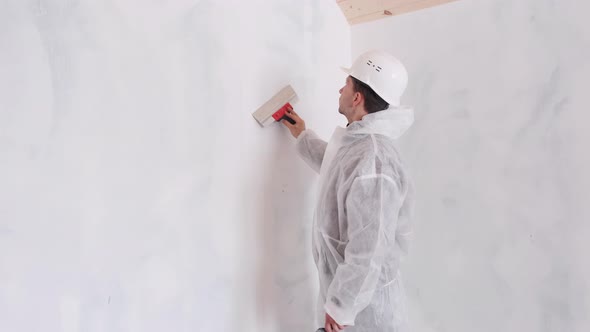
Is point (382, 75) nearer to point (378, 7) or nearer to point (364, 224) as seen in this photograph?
point (364, 224)

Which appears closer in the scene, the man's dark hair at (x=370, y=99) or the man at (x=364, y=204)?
the man at (x=364, y=204)

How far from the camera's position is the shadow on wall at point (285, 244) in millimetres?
1123

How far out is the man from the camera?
38.6 inches

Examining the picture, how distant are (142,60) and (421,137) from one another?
53.6 inches

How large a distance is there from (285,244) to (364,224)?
354 millimetres

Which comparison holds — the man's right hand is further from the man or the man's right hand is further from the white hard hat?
the white hard hat

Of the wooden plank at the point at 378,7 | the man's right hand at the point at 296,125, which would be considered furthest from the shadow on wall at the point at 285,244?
the wooden plank at the point at 378,7

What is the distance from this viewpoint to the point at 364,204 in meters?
0.99

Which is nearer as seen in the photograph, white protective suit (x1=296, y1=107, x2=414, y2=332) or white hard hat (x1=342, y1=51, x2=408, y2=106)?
white protective suit (x1=296, y1=107, x2=414, y2=332)

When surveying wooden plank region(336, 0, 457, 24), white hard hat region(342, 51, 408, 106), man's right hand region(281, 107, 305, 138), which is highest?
wooden plank region(336, 0, 457, 24)

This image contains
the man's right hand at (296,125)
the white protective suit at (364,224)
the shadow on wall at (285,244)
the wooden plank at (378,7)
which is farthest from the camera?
the wooden plank at (378,7)

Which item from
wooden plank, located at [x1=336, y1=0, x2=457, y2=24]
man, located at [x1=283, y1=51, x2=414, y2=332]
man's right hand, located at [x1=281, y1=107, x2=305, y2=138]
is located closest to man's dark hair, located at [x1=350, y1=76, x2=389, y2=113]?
man, located at [x1=283, y1=51, x2=414, y2=332]

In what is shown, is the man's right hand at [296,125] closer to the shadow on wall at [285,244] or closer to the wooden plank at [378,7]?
the shadow on wall at [285,244]

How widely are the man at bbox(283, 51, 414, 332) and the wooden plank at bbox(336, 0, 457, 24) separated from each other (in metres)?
0.70
